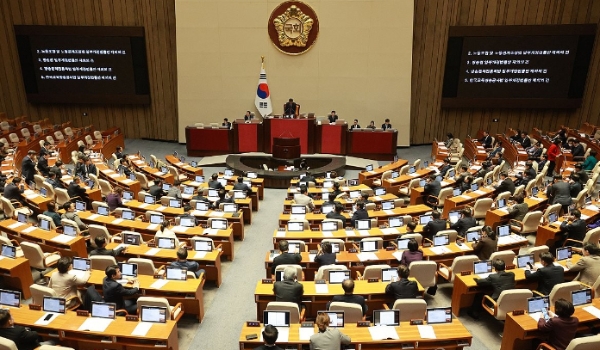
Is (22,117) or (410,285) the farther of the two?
(22,117)

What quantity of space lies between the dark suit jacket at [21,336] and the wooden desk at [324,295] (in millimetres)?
2968

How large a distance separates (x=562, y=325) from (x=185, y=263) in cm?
562

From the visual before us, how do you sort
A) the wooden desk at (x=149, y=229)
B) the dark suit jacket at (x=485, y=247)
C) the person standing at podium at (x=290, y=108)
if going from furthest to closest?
1. the person standing at podium at (x=290, y=108)
2. the wooden desk at (x=149, y=229)
3. the dark suit jacket at (x=485, y=247)

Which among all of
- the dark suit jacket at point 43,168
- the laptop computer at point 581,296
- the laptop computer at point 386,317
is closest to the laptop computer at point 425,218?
the laptop computer at point 581,296

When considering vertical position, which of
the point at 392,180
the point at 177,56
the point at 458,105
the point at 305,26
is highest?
the point at 305,26

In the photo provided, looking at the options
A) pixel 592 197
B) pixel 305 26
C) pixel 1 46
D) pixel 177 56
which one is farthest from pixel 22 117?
pixel 592 197

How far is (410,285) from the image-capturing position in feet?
22.2

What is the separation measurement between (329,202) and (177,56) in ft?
41.4

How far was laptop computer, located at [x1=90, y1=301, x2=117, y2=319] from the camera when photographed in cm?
621

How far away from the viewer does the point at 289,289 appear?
22.1 ft

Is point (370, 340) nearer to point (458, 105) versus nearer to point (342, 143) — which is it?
point (342, 143)

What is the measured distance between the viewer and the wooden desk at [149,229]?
9.68 meters

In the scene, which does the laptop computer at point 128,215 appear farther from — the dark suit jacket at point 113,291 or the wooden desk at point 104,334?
the wooden desk at point 104,334

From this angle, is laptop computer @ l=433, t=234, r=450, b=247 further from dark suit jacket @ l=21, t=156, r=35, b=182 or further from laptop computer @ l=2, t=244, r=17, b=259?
dark suit jacket @ l=21, t=156, r=35, b=182
